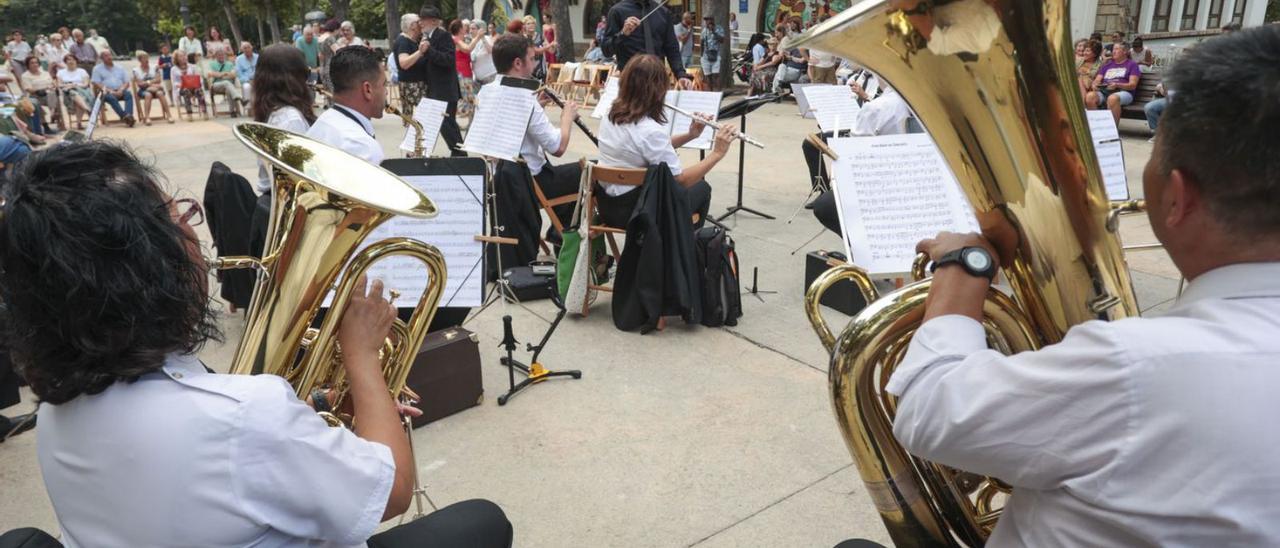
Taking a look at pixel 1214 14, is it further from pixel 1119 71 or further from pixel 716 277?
pixel 716 277

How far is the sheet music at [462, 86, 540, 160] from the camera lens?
4387 mm

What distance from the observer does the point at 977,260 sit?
3.89ft

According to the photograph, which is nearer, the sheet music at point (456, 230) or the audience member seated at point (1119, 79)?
the sheet music at point (456, 230)

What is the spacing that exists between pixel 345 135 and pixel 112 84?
495 inches

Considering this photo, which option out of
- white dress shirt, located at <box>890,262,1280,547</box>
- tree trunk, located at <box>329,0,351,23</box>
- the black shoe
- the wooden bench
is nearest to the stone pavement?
the black shoe

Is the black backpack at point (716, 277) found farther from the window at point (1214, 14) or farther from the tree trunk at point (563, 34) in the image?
the window at point (1214, 14)

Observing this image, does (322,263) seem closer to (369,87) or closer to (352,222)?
(352,222)

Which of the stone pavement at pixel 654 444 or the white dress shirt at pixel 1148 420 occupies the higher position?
the white dress shirt at pixel 1148 420

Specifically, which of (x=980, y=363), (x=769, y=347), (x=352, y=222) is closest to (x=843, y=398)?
(x=980, y=363)

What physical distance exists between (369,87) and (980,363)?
9.99 ft

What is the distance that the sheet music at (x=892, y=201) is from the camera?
311 centimetres

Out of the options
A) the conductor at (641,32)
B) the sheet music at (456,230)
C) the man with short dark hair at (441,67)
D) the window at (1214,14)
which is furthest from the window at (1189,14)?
the sheet music at (456,230)

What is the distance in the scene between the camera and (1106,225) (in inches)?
47.2

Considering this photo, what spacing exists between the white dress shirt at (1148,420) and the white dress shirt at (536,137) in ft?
12.8
